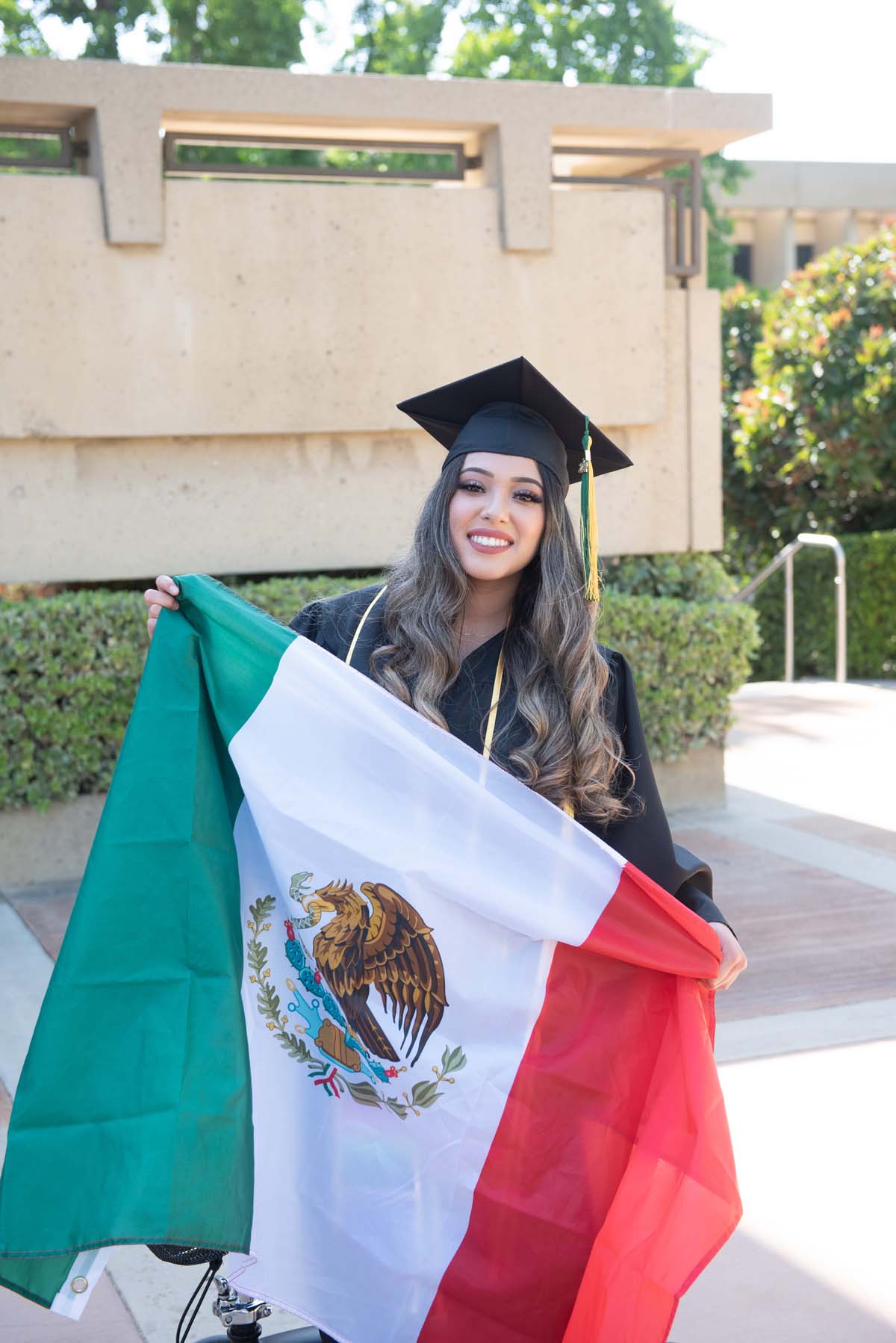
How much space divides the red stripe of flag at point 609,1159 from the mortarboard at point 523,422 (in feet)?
2.53

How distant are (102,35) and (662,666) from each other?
10929mm

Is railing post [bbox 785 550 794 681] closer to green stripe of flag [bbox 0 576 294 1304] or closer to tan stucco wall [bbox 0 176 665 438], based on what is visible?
tan stucco wall [bbox 0 176 665 438]

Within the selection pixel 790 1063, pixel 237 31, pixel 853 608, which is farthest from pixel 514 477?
pixel 237 31

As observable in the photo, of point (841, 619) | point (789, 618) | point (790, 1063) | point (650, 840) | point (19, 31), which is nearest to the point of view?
point (650, 840)

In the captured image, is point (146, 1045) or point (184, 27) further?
point (184, 27)

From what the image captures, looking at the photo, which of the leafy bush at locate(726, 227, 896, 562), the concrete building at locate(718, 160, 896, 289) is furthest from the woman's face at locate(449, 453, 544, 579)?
the concrete building at locate(718, 160, 896, 289)

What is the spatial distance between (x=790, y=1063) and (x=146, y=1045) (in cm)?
255

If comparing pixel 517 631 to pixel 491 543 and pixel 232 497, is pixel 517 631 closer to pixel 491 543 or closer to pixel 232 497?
pixel 491 543

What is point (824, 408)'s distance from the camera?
13922mm

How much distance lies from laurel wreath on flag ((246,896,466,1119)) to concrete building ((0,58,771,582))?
428 centimetres

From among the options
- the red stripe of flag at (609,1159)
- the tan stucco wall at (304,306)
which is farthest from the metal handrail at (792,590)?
the red stripe of flag at (609,1159)

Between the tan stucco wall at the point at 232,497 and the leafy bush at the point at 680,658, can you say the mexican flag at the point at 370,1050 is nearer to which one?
the tan stucco wall at the point at 232,497

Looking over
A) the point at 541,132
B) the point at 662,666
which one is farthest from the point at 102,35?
the point at 662,666

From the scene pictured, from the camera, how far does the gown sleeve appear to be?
2.68 meters
